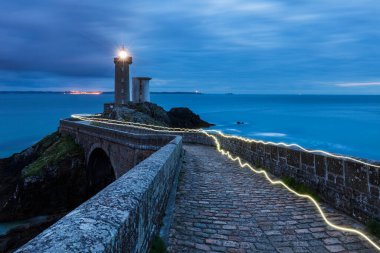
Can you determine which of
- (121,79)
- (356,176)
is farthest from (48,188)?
(121,79)

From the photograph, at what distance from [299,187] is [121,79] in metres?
47.4

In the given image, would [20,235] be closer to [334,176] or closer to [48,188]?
[48,188]

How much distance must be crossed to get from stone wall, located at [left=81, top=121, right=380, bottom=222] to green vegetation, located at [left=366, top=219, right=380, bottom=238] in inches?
3.7

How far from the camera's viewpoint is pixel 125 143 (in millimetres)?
16141

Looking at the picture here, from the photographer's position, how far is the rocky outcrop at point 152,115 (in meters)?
38.1

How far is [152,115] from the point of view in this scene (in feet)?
153

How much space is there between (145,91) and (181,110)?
→ 1026 cm

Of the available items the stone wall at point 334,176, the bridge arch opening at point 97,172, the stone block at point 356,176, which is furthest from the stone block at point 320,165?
the bridge arch opening at point 97,172

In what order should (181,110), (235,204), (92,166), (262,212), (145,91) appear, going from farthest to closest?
(181,110) < (145,91) < (92,166) < (235,204) < (262,212)

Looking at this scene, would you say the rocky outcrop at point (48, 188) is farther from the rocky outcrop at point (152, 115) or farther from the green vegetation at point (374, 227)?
the green vegetation at point (374, 227)

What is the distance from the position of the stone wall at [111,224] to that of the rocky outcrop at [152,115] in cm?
3345

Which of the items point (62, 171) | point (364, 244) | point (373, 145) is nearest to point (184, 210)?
point (364, 244)

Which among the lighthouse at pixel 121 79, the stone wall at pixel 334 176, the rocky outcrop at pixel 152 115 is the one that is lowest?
the stone wall at pixel 334 176

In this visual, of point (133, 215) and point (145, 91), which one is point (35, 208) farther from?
point (145, 91)
